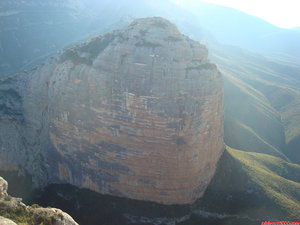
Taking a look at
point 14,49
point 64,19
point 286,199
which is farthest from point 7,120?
point 64,19

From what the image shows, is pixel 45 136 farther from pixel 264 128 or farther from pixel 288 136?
pixel 288 136

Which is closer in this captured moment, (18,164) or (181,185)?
(181,185)

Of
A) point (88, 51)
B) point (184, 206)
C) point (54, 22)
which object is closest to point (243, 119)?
point (184, 206)

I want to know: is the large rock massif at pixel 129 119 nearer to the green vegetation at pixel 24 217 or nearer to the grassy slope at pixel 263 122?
the green vegetation at pixel 24 217

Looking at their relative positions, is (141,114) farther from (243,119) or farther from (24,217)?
(243,119)

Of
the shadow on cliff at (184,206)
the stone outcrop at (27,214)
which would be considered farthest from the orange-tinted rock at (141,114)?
the stone outcrop at (27,214)

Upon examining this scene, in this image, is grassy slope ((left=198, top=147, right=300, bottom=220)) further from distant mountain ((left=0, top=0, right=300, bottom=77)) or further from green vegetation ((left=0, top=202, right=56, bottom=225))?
distant mountain ((left=0, top=0, right=300, bottom=77))
